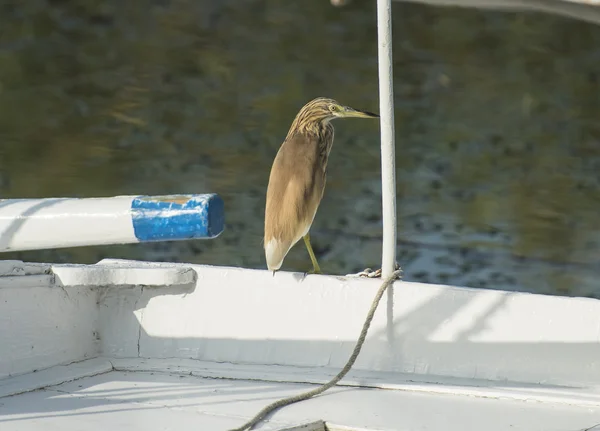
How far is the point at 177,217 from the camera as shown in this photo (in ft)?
7.38

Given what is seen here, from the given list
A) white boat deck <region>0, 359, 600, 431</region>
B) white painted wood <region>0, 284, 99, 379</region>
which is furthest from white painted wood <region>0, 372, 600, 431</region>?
white painted wood <region>0, 284, 99, 379</region>

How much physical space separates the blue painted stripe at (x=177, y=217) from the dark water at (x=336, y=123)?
6.53 m

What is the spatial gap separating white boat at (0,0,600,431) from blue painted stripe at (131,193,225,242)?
0.92 feet

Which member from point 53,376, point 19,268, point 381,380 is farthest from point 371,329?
point 19,268

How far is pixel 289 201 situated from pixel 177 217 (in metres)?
1.57

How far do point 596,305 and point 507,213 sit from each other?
296 inches

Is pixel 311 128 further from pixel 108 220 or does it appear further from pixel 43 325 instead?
pixel 108 220

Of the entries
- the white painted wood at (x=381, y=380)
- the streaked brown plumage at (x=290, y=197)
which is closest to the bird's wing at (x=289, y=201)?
the streaked brown plumage at (x=290, y=197)

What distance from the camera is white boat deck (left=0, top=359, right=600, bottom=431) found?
279cm

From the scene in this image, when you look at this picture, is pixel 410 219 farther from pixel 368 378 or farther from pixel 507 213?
pixel 368 378

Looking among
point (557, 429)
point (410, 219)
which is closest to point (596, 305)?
point (557, 429)

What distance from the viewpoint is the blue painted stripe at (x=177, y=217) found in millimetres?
2232

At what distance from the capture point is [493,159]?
39.7ft

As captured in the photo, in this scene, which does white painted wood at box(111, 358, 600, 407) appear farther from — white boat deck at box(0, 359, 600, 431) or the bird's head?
the bird's head
